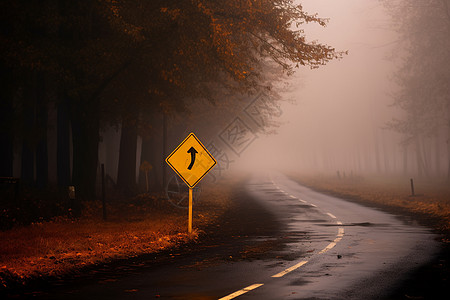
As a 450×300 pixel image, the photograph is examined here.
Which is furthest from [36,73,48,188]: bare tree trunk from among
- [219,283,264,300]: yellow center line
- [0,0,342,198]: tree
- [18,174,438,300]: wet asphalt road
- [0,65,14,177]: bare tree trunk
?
[219,283,264,300]: yellow center line

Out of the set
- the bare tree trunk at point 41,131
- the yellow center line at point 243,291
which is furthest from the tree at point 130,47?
the yellow center line at point 243,291

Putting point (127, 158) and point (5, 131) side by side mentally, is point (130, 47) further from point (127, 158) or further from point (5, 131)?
point (127, 158)

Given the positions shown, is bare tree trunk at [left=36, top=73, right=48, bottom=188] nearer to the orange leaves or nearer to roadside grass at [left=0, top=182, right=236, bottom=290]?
roadside grass at [left=0, top=182, right=236, bottom=290]

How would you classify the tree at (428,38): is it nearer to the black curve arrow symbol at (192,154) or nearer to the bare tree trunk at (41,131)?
the bare tree trunk at (41,131)

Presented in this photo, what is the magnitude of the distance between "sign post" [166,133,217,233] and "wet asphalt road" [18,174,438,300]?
1.86 metres

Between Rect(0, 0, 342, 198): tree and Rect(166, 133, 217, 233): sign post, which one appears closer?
Rect(166, 133, 217, 233): sign post

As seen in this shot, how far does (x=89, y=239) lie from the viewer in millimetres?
14328

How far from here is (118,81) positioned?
824 inches

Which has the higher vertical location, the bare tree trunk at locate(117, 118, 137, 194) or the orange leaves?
the orange leaves

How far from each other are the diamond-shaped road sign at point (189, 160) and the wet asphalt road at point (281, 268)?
6.12 feet

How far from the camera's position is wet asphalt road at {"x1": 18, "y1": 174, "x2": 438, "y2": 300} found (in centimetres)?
812

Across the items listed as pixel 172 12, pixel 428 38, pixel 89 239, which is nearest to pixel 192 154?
pixel 89 239

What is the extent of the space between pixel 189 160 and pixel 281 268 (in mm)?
5630

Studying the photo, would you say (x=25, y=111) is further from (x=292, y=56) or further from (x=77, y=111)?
(x=292, y=56)
